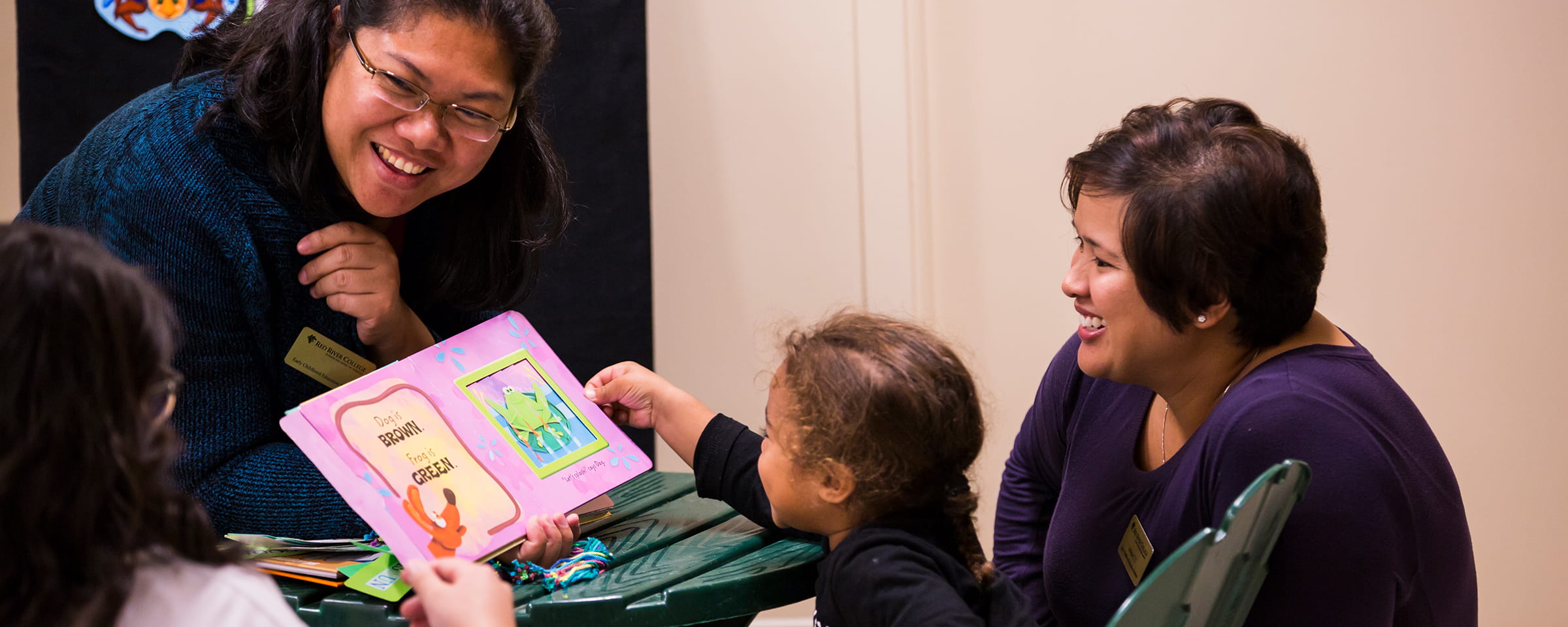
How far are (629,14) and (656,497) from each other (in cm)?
156

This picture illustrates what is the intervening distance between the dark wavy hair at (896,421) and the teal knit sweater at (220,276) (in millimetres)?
612

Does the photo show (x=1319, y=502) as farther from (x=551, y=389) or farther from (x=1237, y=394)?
(x=551, y=389)

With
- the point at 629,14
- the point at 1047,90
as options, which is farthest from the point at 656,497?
the point at 1047,90

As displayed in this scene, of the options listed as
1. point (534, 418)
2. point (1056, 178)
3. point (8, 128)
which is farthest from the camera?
point (8, 128)

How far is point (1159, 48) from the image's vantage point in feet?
Answer: 10.1

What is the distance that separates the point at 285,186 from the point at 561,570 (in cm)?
69

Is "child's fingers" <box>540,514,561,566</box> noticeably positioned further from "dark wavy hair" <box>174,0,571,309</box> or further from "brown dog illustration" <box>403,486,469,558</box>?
"dark wavy hair" <box>174,0,571,309</box>

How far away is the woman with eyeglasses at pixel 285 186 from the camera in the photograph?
56.7 inches

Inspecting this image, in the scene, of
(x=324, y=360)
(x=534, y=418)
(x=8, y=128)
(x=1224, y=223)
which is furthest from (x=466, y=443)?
(x=8, y=128)

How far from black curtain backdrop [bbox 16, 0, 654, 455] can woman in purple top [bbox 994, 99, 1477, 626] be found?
159cm

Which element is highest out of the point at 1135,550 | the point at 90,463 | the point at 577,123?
the point at 577,123

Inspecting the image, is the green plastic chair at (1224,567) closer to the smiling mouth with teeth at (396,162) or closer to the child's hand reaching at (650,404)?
the child's hand reaching at (650,404)

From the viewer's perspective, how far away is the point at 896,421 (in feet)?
4.34

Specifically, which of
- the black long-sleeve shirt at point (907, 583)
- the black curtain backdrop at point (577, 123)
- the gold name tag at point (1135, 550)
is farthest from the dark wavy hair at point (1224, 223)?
the black curtain backdrop at point (577, 123)
